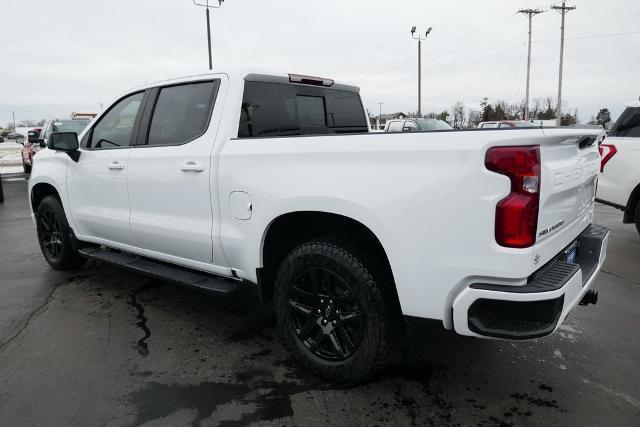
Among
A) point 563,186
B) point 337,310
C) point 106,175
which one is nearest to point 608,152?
point 563,186

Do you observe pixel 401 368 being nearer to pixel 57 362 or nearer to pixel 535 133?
pixel 535 133

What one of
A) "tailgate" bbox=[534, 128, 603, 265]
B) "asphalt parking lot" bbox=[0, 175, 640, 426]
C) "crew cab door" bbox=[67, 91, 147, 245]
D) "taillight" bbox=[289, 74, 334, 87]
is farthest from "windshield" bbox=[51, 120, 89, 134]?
"tailgate" bbox=[534, 128, 603, 265]

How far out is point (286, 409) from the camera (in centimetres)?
268

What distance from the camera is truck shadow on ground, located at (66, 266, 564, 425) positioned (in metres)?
2.64

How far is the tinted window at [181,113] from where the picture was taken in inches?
138

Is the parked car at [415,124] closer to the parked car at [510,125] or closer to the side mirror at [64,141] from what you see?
the parked car at [510,125]

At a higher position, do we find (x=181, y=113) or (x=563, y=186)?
(x=181, y=113)

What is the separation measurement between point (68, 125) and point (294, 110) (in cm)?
1278

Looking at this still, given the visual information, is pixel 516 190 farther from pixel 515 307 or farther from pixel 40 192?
pixel 40 192

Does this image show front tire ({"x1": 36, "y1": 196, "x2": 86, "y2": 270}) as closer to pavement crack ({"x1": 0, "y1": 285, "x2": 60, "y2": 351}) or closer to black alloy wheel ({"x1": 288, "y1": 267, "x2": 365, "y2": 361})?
pavement crack ({"x1": 0, "y1": 285, "x2": 60, "y2": 351})

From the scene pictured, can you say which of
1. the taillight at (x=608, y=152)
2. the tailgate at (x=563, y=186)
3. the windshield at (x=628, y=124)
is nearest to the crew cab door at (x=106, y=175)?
the tailgate at (x=563, y=186)

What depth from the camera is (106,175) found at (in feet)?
13.8

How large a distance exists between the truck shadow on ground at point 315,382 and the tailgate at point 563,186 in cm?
72

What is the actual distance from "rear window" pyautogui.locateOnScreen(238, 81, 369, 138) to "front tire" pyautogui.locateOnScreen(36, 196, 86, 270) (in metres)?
2.65
